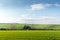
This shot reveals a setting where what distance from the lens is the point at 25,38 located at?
7066 mm

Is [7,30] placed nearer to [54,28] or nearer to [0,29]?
[0,29]

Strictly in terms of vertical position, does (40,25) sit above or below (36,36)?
above

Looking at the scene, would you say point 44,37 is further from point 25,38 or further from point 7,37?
point 7,37

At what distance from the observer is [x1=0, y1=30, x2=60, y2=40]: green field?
707 centimetres

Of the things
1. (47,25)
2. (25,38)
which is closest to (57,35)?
(47,25)

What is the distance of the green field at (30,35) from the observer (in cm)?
707

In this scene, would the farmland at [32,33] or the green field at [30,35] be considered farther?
the green field at [30,35]

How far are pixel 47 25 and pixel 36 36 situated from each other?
0.72 metres

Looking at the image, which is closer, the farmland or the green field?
the farmland

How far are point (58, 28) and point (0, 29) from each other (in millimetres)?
2414

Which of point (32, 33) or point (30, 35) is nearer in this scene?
point (30, 35)

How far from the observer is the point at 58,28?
7297 millimetres

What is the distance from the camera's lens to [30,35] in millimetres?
7312

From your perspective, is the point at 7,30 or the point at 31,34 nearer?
the point at 7,30
